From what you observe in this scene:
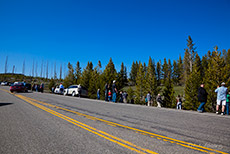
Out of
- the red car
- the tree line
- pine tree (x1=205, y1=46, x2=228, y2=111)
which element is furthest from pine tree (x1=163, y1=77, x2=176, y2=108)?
the red car

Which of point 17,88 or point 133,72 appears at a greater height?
point 133,72

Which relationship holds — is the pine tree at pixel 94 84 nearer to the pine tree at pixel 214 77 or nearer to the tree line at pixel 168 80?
the tree line at pixel 168 80

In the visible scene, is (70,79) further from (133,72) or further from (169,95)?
(133,72)

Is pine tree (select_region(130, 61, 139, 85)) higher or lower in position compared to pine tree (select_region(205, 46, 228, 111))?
higher

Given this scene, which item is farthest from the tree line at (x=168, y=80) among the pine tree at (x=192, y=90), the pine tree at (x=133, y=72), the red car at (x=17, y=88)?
the pine tree at (x=133, y=72)

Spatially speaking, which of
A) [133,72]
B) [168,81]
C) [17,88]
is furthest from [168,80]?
[133,72]

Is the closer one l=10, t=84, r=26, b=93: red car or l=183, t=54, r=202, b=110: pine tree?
l=10, t=84, r=26, b=93: red car

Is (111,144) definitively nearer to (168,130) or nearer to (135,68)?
(168,130)

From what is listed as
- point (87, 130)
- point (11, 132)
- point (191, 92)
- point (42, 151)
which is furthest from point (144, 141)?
point (191, 92)

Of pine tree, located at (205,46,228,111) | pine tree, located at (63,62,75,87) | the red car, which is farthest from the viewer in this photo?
pine tree, located at (63,62,75,87)

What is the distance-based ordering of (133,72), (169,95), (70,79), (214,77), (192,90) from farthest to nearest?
(133,72) → (70,79) → (169,95) → (192,90) → (214,77)

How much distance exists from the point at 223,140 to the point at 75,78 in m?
53.3

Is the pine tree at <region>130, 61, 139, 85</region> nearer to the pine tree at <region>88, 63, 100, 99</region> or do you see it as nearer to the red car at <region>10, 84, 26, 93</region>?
the pine tree at <region>88, 63, 100, 99</region>

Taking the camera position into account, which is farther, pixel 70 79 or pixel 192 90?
pixel 70 79
